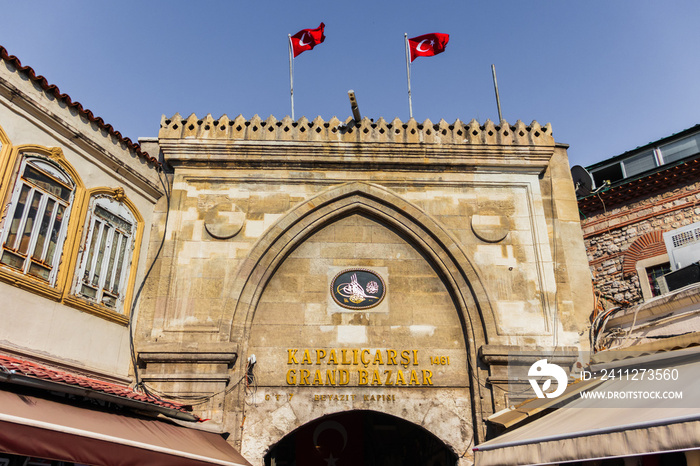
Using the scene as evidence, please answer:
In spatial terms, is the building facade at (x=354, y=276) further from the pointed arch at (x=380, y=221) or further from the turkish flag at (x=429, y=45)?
the turkish flag at (x=429, y=45)

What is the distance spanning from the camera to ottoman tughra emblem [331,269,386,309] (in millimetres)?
9828

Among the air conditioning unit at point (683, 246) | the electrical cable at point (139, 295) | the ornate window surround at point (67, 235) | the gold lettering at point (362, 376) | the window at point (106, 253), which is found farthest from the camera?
the air conditioning unit at point (683, 246)

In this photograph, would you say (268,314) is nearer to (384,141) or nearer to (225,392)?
(225,392)

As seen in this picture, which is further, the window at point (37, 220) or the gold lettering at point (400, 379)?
the gold lettering at point (400, 379)

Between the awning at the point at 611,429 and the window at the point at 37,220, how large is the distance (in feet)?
21.0

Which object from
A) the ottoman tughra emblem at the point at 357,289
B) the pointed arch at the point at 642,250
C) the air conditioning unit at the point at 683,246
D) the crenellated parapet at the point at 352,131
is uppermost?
the crenellated parapet at the point at 352,131

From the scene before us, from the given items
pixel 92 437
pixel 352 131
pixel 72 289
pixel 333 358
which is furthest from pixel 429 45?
pixel 92 437

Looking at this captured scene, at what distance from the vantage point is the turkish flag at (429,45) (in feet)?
42.4

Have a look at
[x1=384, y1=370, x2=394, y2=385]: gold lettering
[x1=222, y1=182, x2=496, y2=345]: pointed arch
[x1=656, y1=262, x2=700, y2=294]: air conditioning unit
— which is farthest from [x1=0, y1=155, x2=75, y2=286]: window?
[x1=656, y1=262, x2=700, y2=294]: air conditioning unit

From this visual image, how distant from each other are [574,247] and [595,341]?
176 centimetres

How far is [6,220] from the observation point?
7.39m

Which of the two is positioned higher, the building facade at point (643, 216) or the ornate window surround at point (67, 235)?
the building facade at point (643, 216)

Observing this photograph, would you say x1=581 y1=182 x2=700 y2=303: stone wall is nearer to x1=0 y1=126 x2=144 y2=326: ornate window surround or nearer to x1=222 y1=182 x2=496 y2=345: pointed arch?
x1=222 y1=182 x2=496 y2=345: pointed arch

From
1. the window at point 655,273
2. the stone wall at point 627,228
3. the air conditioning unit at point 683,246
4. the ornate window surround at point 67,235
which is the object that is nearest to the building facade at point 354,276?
the ornate window surround at point 67,235
